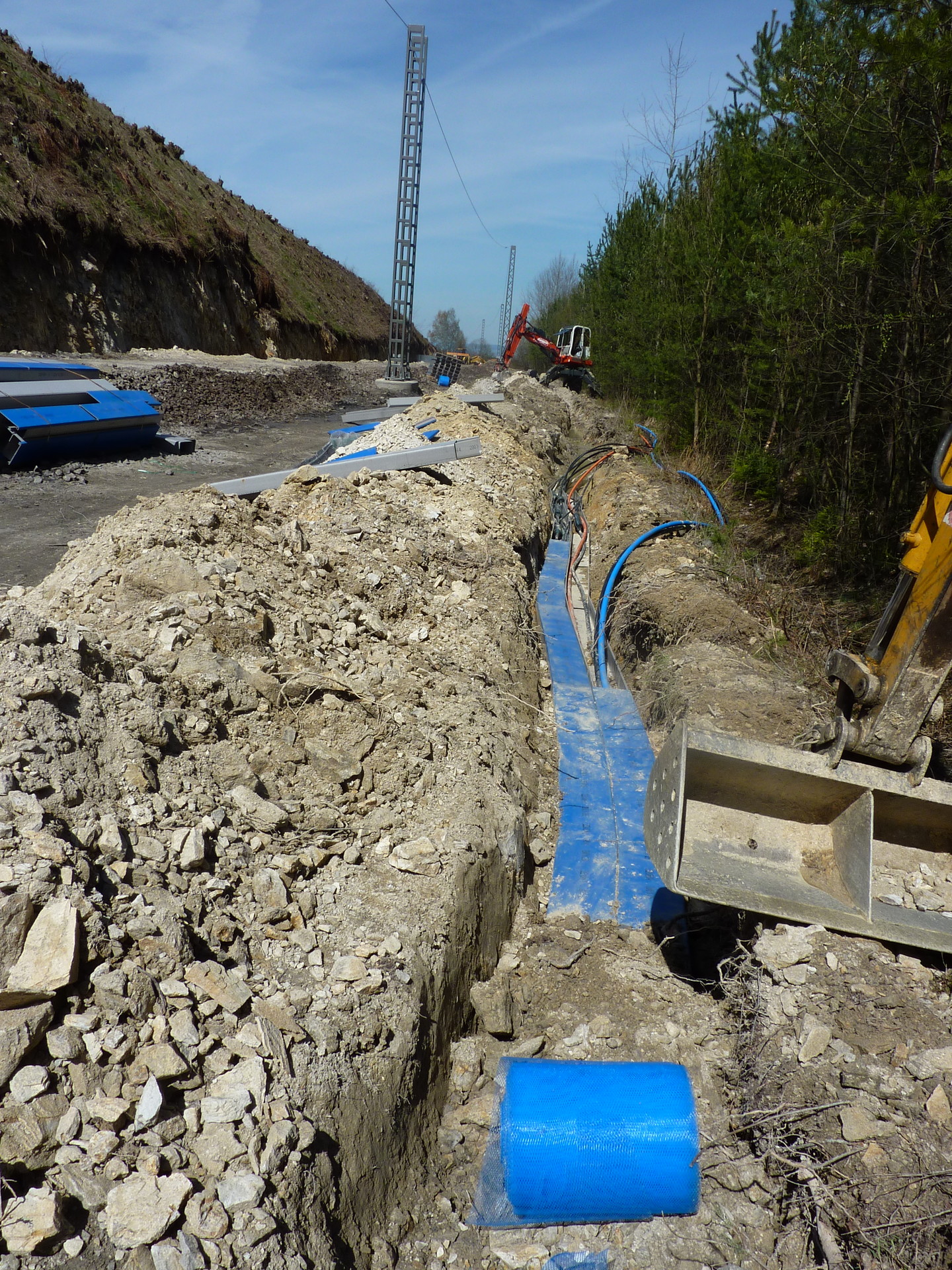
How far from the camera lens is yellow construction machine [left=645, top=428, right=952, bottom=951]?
3252 mm

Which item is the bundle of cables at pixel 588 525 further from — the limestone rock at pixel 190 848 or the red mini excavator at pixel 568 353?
the red mini excavator at pixel 568 353

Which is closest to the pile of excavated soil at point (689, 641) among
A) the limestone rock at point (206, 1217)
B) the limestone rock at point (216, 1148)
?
the limestone rock at point (216, 1148)

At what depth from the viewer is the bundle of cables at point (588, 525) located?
316 inches

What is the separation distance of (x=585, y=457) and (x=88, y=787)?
11.5 metres

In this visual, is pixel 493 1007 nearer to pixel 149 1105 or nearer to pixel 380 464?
pixel 149 1105

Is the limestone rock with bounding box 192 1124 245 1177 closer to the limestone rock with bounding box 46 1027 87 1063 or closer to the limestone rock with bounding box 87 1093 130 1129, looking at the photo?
the limestone rock with bounding box 87 1093 130 1129

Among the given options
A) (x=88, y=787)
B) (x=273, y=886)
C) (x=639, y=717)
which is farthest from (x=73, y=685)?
(x=639, y=717)

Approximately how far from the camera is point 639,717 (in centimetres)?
677

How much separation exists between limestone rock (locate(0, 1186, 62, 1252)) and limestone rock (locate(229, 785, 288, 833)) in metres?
1.75

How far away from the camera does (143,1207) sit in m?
2.07

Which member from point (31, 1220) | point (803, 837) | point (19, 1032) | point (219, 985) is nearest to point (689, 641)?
point (803, 837)

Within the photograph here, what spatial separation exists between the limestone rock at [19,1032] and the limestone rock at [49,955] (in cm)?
4

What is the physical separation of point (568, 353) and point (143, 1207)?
26.0 m

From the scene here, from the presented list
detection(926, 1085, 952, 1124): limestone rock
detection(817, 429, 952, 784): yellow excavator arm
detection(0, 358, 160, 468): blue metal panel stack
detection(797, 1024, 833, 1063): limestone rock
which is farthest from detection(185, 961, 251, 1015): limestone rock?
detection(0, 358, 160, 468): blue metal panel stack
